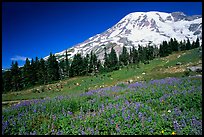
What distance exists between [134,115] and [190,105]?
277 cm

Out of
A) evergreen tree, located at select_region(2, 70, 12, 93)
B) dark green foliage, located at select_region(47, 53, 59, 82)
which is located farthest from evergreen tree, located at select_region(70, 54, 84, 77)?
evergreen tree, located at select_region(2, 70, 12, 93)

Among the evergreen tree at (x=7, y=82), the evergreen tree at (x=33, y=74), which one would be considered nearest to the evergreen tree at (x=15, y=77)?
the evergreen tree at (x=7, y=82)

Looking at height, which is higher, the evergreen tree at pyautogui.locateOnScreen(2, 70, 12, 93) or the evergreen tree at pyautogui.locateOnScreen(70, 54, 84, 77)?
the evergreen tree at pyautogui.locateOnScreen(70, 54, 84, 77)

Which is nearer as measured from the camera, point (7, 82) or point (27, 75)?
point (7, 82)

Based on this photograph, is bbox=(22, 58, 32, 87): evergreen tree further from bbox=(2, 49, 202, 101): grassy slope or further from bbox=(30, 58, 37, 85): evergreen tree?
bbox=(2, 49, 202, 101): grassy slope

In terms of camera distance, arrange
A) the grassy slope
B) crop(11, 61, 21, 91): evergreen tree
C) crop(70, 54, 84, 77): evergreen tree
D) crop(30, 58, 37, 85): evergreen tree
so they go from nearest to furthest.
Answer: the grassy slope
crop(11, 61, 21, 91): evergreen tree
crop(30, 58, 37, 85): evergreen tree
crop(70, 54, 84, 77): evergreen tree

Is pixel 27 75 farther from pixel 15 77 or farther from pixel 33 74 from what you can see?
pixel 15 77

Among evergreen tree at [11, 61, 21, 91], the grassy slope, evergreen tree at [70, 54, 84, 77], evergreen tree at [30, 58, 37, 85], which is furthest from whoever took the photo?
evergreen tree at [70, 54, 84, 77]

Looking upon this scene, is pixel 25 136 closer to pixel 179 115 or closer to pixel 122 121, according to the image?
pixel 122 121

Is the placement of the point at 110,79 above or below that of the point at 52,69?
below

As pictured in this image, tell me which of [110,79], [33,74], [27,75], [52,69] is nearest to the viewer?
[110,79]

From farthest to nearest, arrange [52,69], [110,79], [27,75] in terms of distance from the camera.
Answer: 1. [52,69]
2. [27,75]
3. [110,79]

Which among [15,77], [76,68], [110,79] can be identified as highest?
[76,68]

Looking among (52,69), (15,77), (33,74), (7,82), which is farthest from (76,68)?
(7,82)
